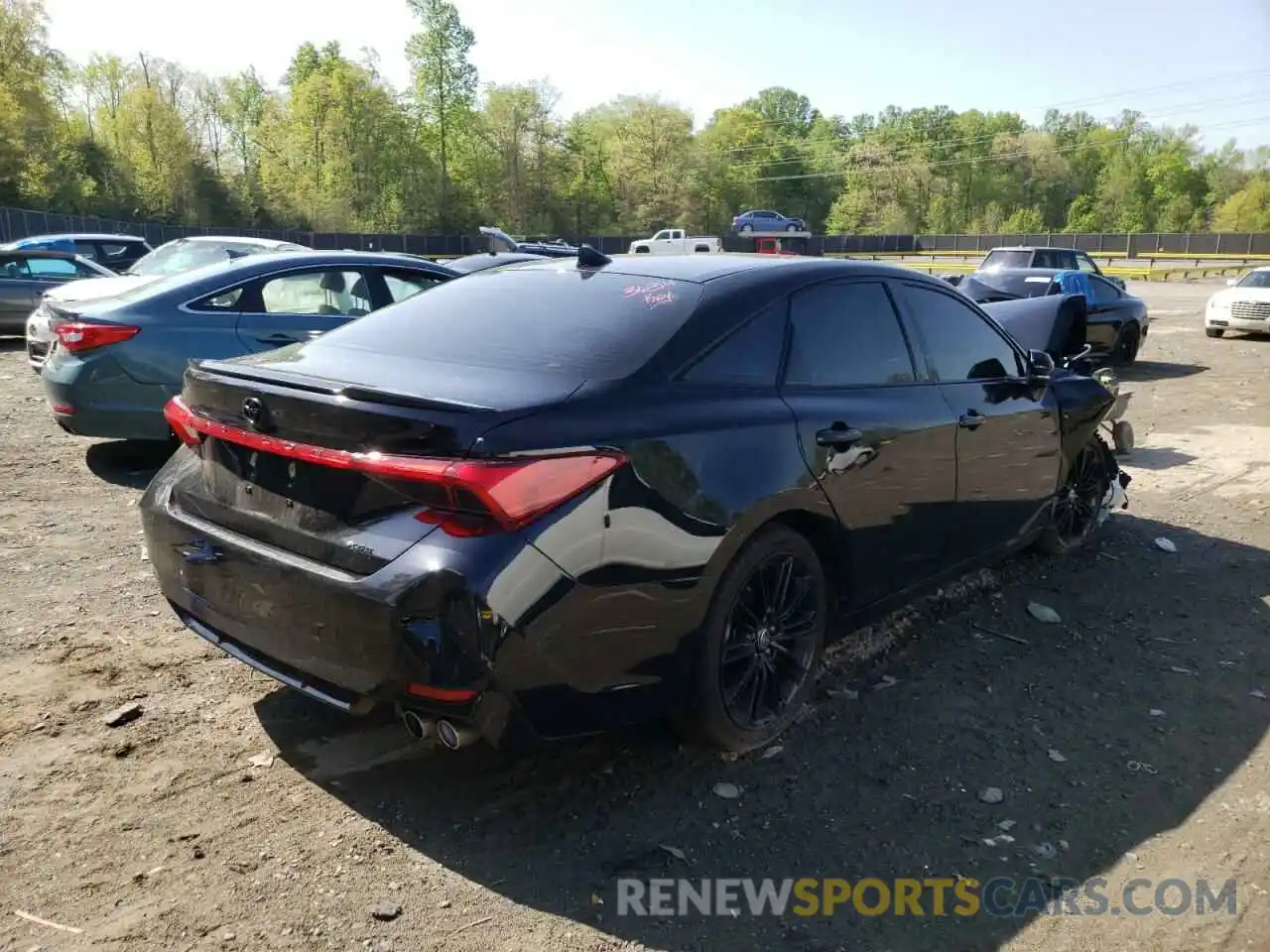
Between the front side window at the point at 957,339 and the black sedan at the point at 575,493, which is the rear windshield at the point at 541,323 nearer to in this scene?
the black sedan at the point at 575,493

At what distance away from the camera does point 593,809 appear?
3.07 meters

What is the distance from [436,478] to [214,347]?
494cm

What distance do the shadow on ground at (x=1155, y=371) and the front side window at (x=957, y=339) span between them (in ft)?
32.6

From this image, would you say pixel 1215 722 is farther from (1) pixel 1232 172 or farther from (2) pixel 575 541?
(1) pixel 1232 172

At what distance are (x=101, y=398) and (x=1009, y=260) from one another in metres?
16.4

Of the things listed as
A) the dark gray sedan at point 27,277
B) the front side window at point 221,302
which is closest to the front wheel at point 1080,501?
the front side window at point 221,302

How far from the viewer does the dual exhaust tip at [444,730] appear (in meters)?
2.66

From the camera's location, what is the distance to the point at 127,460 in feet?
24.3

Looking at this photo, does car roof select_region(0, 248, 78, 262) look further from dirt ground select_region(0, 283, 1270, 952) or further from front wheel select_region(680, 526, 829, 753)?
front wheel select_region(680, 526, 829, 753)

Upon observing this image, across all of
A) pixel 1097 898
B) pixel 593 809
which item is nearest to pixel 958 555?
pixel 1097 898

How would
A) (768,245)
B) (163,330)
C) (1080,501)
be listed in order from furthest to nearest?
(768,245) → (163,330) → (1080,501)

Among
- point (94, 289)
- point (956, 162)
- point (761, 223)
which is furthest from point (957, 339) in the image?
point (956, 162)

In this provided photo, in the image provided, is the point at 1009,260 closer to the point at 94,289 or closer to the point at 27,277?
the point at 94,289

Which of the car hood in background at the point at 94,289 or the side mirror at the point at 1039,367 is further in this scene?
the car hood in background at the point at 94,289
